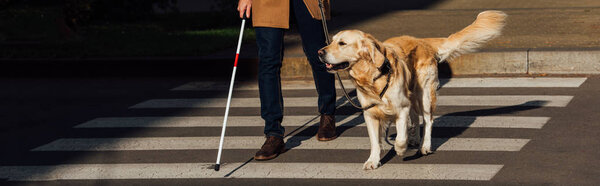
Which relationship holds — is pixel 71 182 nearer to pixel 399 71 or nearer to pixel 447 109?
pixel 399 71

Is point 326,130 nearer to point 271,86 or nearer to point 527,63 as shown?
point 271,86

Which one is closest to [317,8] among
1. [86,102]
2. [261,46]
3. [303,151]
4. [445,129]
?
[261,46]

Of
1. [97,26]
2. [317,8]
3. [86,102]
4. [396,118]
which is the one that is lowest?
[97,26]

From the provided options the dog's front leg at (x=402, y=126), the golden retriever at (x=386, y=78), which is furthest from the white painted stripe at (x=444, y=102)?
the dog's front leg at (x=402, y=126)

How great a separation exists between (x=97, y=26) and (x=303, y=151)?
11384 millimetres

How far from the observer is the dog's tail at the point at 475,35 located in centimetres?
666

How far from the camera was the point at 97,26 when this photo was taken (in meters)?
16.8

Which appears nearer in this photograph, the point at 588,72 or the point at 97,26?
the point at 588,72

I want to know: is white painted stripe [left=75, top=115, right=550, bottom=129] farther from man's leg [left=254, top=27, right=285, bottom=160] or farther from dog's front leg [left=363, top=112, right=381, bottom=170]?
dog's front leg [left=363, top=112, right=381, bottom=170]

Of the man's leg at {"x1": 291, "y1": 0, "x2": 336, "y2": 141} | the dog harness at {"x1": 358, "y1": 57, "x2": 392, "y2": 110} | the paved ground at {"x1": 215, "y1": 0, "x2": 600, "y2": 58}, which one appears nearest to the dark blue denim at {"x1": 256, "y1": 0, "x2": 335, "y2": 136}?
the man's leg at {"x1": 291, "y1": 0, "x2": 336, "y2": 141}

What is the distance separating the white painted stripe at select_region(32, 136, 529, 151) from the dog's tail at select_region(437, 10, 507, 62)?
71 cm

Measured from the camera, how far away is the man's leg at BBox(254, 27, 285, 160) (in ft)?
20.1

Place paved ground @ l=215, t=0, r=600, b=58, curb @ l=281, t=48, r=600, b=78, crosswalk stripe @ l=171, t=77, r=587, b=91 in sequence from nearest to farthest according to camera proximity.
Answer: crosswalk stripe @ l=171, t=77, r=587, b=91 → curb @ l=281, t=48, r=600, b=78 → paved ground @ l=215, t=0, r=600, b=58

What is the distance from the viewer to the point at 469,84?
941 centimetres
